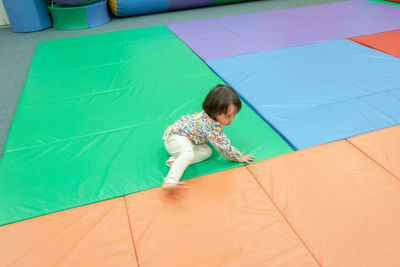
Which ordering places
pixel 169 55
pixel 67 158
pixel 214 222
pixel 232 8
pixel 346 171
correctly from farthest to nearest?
pixel 232 8 → pixel 169 55 → pixel 67 158 → pixel 346 171 → pixel 214 222

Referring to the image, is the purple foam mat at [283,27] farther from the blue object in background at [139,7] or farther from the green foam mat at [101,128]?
the blue object in background at [139,7]

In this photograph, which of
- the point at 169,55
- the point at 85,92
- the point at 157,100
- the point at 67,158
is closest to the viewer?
the point at 67,158

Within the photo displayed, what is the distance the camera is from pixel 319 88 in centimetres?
288

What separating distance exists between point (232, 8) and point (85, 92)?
4338 millimetres

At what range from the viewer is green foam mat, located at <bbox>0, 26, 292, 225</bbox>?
1893 millimetres

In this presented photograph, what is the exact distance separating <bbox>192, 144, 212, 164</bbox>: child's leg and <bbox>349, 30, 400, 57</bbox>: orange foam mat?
2.98 meters

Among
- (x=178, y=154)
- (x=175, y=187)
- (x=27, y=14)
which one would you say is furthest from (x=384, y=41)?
(x=27, y=14)

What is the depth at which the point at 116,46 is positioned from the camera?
4.28 m

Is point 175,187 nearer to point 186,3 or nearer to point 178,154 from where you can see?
point 178,154

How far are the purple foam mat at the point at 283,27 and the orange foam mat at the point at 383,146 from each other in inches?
80.3

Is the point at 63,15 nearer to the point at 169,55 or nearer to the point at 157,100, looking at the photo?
the point at 169,55

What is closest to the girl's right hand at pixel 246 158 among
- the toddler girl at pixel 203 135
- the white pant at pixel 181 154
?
the toddler girl at pixel 203 135

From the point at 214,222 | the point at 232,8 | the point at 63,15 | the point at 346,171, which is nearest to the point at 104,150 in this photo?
the point at 214,222

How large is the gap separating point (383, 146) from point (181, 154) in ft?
5.04
